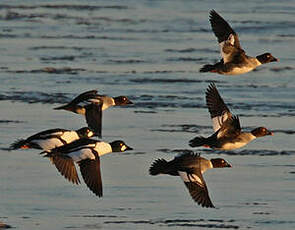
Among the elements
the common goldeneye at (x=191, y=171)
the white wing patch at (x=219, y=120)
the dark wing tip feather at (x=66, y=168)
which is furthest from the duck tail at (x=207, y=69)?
the dark wing tip feather at (x=66, y=168)

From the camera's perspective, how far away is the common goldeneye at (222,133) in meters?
11.9

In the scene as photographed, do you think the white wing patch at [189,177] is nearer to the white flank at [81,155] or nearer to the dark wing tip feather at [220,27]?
the white flank at [81,155]

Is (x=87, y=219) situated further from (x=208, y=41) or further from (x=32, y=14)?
(x=32, y=14)

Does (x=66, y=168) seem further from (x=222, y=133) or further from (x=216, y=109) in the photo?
(x=216, y=109)

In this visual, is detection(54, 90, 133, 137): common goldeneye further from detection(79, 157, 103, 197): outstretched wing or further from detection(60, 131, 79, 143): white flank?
detection(79, 157, 103, 197): outstretched wing

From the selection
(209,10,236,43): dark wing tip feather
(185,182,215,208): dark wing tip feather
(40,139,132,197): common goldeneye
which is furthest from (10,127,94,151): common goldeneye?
(209,10,236,43): dark wing tip feather

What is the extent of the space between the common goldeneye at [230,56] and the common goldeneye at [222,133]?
0.24m

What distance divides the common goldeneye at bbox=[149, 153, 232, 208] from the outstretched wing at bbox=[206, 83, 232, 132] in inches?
22.9

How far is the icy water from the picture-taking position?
40.2 ft

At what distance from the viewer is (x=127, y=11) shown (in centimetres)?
2814

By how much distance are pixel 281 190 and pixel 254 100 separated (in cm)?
485

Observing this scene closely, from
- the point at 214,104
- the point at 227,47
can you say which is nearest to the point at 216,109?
the point at 214,104

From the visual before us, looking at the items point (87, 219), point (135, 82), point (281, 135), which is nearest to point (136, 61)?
point (135, 82)

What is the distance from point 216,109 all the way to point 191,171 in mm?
1150
